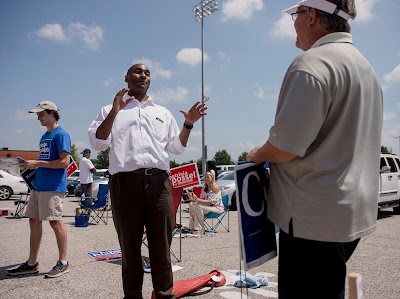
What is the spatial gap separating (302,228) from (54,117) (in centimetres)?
387

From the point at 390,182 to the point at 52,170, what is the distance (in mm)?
9996

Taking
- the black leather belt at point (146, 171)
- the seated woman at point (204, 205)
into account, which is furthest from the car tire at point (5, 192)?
the black leather belt at point (146, 171)

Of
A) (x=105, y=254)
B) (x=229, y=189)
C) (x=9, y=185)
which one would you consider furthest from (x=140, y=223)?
→ (x=9, y=185)

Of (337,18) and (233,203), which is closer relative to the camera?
(337,18)

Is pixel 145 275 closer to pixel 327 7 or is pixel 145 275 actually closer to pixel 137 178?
pixel 137 178

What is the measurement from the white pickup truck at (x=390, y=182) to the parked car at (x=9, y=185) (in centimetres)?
1663

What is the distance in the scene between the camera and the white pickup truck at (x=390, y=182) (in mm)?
10455

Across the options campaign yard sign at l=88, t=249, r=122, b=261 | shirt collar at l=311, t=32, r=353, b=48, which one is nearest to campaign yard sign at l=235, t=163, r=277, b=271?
shirt collar at l=311, t=32, r=353, b=48

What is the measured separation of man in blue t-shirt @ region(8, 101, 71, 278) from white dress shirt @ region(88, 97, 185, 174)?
164cm

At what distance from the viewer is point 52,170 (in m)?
4.38

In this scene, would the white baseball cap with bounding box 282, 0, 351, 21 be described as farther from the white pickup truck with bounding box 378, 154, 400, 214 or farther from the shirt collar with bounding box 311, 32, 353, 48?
the white pickup truck with bounding box 378, 154, 400, 214

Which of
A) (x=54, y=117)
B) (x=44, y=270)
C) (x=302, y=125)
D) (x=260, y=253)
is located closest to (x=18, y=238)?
(x=44, y=270)

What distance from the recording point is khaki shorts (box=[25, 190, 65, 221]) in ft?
13.9

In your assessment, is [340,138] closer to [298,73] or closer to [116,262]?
[298,73]
